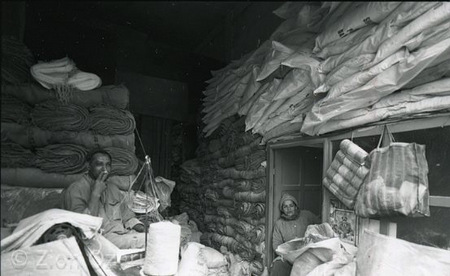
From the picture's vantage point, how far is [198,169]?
198 inches

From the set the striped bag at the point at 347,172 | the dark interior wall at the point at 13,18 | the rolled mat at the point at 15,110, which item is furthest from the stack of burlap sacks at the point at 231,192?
the dark interior wall at the point at 13,18

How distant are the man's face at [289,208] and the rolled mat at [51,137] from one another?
227cm

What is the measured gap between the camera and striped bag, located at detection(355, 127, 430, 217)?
173 centimetres

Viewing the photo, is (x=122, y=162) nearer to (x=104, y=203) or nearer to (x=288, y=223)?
(x=104, y=203)

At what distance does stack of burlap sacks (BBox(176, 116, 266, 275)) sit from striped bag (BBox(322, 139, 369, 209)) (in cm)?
113

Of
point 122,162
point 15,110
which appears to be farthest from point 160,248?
point 15,110

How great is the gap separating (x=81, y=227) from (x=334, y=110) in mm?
1749

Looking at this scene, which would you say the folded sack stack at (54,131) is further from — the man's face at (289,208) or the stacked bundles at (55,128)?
the man's face at (289,208)

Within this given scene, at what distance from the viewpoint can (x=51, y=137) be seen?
1008mm

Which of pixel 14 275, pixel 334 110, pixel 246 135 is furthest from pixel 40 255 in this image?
pixel 246 135

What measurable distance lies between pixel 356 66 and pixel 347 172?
27.7 inches

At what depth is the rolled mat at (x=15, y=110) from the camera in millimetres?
905

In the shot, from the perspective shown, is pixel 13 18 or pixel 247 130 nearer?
pixel 13 18

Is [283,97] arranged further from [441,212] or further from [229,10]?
[229,10]
